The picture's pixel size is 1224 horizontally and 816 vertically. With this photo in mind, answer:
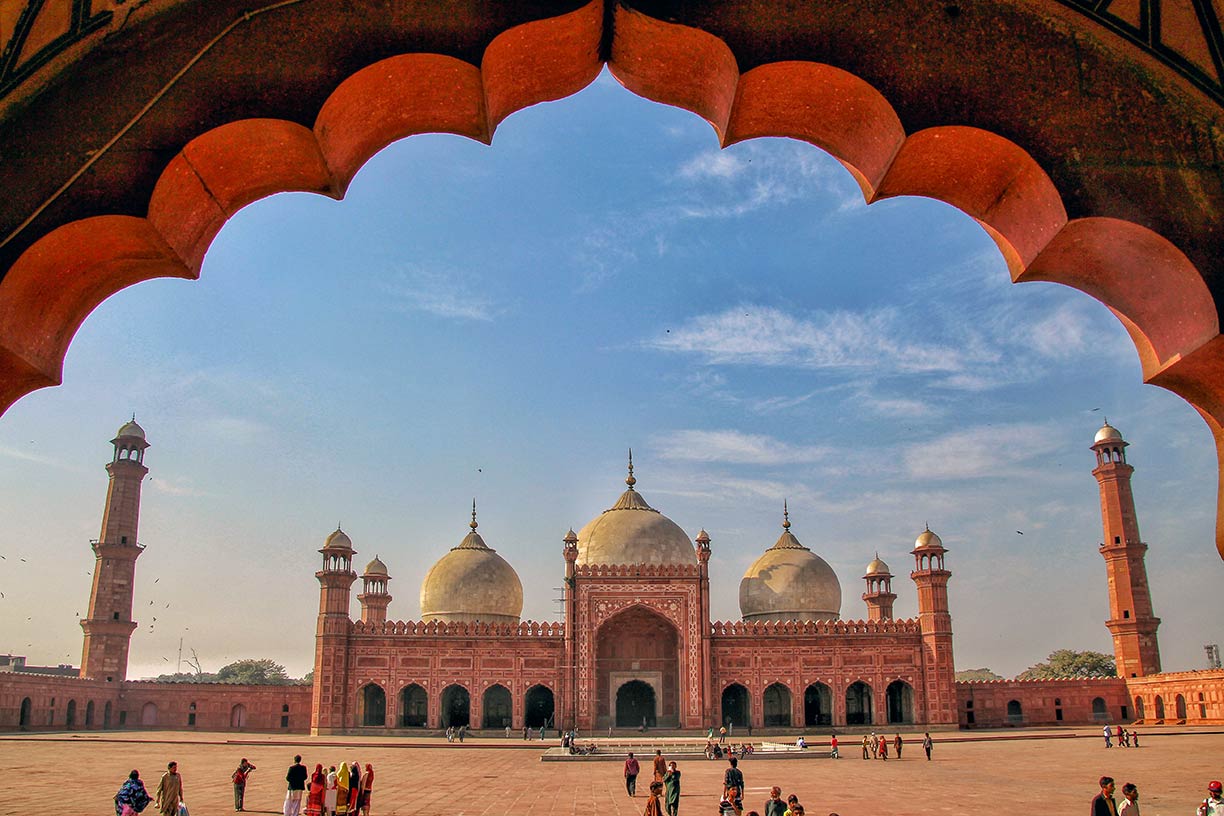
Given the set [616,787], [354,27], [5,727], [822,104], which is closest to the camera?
[354,27]

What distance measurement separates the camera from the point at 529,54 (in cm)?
382

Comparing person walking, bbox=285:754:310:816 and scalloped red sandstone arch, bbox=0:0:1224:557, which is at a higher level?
scalloped red sandstone arch, bbox=0:0:1224:557

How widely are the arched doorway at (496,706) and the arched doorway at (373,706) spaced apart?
4055 millimetres

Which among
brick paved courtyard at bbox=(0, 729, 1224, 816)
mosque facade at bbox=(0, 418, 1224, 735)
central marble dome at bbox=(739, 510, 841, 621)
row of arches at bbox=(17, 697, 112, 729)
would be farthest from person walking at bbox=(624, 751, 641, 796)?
row of arches at bbox=(17, 697, 112, 729)

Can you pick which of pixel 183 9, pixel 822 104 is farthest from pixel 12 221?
pixel 822 104

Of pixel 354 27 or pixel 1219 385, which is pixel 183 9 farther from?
pixel 1219 385

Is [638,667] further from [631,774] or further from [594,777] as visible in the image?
[631,774]

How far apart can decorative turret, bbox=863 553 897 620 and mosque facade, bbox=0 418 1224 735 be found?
4.88 m

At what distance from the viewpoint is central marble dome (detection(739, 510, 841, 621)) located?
43938 mm

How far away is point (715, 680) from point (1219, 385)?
35.1 metres

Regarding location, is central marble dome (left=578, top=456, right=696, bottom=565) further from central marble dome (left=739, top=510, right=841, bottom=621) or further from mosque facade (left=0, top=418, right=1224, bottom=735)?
central marble dome (left=739, top=510, right=841, bottom=621)

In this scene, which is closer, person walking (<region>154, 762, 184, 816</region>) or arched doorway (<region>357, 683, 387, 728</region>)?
person walking (<region>154, 762, 184, 816</region>)

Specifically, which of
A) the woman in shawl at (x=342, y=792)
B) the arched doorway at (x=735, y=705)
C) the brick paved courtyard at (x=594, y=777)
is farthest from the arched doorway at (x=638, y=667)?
the woman in shawl at (x=342, y=792)

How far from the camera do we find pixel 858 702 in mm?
40594
